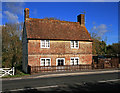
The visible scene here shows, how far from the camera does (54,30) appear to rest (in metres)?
26.3

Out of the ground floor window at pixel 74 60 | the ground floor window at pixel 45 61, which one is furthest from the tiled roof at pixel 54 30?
the ground floor window at pixel 45 61

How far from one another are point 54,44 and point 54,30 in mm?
3058

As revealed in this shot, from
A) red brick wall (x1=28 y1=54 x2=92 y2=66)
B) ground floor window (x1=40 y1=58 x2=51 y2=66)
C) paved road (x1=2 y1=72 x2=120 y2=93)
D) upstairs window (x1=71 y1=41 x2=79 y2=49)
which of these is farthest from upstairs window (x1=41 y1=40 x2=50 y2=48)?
paved road (x1=2 y1=72 x2=120 y2=93)

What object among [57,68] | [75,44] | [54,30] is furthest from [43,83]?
[54,30]

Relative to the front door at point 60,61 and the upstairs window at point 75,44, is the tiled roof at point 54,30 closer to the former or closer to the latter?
the upstairs window at point 75,44

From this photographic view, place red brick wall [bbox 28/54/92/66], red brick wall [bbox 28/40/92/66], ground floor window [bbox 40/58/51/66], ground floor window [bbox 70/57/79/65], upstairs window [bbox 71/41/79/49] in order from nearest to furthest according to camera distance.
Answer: red brick wall [bbox 28/54/92/66] → red brick wall [bbox 28/40/92/66] → ground floor window [bbox 40/58/51/66] → ground floor window [bbox 70/57/79/65] → upstairs window [bbox 71/41/79/49]

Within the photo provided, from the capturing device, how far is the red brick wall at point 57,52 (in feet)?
76.9

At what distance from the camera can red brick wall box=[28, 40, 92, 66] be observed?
23453mm

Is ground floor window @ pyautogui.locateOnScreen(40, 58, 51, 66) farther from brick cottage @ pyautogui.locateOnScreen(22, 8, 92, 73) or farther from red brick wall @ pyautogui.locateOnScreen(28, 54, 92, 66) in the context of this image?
red brick wall @ pyautogui.locateOnScreen(28, 54, 92, 66)

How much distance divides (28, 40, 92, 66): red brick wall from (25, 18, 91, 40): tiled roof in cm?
106

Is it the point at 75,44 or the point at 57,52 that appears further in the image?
the point at 75,44

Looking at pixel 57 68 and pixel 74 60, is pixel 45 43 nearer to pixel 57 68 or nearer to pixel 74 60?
pixel 57 68

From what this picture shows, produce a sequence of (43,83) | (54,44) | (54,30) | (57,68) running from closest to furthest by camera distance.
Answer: (43,83) < (57,68) < (54,44) < (54,30)

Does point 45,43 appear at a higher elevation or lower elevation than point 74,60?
higher
